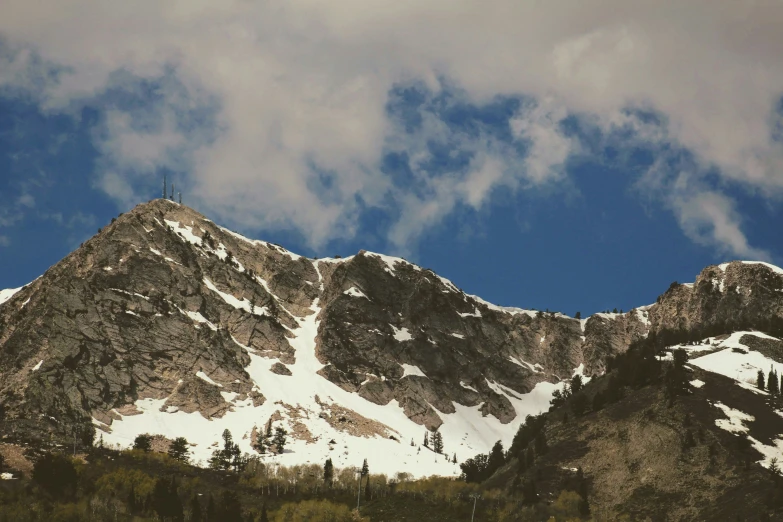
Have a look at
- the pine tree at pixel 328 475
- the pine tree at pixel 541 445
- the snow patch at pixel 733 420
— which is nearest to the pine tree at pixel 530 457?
the pine tree at pixel 541 445

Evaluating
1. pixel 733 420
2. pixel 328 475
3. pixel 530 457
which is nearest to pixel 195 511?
pixel 328 475

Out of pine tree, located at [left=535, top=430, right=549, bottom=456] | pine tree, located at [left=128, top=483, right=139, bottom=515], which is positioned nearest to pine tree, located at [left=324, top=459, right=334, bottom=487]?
pine tree, located at [left=535, top=430, right=549, bottom=456]

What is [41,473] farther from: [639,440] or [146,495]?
[639,440]

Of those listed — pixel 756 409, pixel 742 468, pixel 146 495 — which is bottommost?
pixel 146 495

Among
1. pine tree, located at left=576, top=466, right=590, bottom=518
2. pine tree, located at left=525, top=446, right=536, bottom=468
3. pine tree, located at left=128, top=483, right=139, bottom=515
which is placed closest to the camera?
pine tree, located at left=128, top=483, right=139, bottom=515

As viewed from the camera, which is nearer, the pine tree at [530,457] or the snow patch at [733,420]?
the snow patch at [733,420]

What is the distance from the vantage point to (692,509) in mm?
137875

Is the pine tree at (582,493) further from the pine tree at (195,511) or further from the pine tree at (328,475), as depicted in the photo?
the pine tree at (195,511)

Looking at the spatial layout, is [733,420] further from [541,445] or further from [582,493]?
[541,445]

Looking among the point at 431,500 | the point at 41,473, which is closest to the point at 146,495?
the point at 41,473

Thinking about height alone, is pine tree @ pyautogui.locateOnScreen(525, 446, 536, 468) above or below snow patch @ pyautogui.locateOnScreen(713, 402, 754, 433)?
below

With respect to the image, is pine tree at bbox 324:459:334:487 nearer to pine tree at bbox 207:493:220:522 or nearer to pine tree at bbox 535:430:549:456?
pine tree at bbox 207:493:220:522

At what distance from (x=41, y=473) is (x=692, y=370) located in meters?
136

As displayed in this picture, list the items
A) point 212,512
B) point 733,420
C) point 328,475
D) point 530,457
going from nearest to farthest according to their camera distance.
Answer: point 212,512, point 733,420, point 530,457, point 328,475
